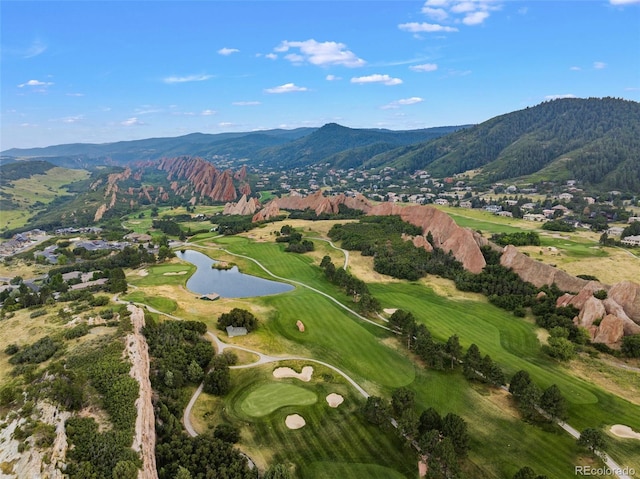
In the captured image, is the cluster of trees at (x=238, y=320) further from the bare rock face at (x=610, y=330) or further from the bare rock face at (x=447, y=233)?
the bare rock face at (x=610, y=330)

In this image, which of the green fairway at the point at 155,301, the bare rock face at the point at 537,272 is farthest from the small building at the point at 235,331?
the bare rock face at the point at 537,272

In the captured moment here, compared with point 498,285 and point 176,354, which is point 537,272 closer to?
point 498,285

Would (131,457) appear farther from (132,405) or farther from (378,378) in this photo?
(378,378)

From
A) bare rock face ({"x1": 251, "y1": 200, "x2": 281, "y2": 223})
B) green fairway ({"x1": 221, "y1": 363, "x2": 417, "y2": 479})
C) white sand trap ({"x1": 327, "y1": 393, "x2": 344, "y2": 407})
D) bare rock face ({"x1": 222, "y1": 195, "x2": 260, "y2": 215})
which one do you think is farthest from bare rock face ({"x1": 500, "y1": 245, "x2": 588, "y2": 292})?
bare rock face ({"x1": 222, "y1": 195, "x2": 260, "y2": 215})

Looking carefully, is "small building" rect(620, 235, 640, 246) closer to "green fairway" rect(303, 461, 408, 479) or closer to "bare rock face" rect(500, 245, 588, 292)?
"bare rock face" rect(500, 245, 588, 292)

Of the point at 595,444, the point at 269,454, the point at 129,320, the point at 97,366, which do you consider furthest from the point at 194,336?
the point at 595,444
